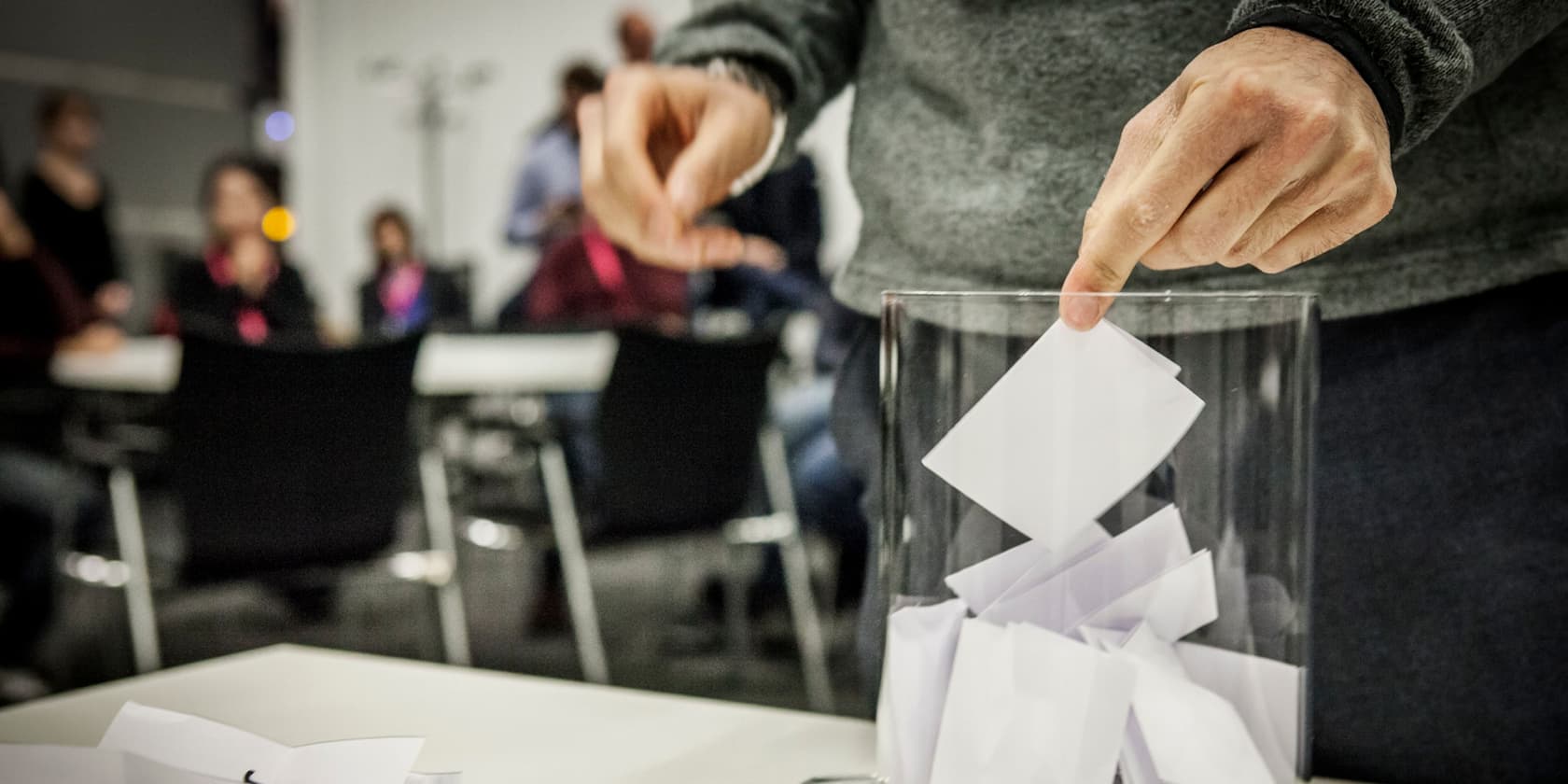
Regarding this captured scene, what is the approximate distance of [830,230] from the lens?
616cm

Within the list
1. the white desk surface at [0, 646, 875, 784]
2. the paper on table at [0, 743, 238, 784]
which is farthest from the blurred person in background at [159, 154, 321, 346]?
the paper on table at [0, 743, 238, 784]

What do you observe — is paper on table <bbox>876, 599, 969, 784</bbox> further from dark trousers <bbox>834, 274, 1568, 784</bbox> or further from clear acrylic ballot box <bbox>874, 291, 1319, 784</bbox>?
dark trousers <bbox>834, 274, 1568, 784</bbox>

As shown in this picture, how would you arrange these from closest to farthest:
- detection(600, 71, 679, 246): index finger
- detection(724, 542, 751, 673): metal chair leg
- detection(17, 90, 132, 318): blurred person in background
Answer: detection(600, 71, 679, 246): index finger → detection(724, 542, 751, 673): metal chair leg → detection(17, 90, 132, 318): blurred person in background

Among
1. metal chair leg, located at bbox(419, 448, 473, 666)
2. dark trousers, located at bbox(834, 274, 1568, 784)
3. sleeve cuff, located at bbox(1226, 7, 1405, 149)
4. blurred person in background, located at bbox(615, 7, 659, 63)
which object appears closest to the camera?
sleeve cuff, located at bbox(1226, 7, 1405, 149)

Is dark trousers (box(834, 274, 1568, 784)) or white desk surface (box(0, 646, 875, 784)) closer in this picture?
white desk surface (box(0, 646, 875, 784))

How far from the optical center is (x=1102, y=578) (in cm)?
35

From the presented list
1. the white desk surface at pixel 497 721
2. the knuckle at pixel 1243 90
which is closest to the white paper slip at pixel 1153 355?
the knuckle at pixel 1243 90

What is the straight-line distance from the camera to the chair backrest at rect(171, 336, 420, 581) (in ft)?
6.17

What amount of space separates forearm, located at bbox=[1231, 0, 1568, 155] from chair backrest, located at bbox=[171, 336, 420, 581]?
1743 mm

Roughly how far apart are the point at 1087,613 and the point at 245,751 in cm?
29

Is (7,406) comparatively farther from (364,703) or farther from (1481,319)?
(1481,319)

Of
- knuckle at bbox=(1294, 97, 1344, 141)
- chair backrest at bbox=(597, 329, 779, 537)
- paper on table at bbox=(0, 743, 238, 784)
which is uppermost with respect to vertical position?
knuckle at bbox=(1294, 97, 1344, 141)

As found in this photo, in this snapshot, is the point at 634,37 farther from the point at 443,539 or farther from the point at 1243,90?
the point at 1243,90

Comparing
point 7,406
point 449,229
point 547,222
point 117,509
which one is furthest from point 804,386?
point 449,229
